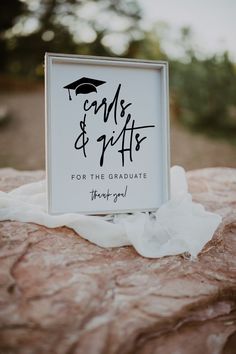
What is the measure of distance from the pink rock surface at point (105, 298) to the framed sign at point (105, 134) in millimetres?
220

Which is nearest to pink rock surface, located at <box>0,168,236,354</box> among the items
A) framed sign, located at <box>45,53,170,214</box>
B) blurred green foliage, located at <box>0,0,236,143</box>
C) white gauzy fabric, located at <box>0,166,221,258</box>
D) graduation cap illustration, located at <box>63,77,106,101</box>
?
white gauzy fabric, located at <box>0,166,221,258</box>

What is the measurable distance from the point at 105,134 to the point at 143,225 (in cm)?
45

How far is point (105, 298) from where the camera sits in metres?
1.15

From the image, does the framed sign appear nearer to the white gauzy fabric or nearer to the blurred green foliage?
the white gauzy fabric

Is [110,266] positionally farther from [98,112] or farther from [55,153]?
[98,112]

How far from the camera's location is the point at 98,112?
163 cm

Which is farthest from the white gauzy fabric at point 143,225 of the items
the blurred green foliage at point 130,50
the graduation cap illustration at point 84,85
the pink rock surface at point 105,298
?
the blurred green foliage at point 130,50

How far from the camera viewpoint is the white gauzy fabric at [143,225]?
1.47 metres

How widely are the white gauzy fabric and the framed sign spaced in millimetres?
61

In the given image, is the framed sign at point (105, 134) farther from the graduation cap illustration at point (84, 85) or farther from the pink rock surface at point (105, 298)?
the pink rock surface at point (105, 298)

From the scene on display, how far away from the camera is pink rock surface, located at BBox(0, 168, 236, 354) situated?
3.40ft

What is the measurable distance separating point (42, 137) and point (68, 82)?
4740 millimetres

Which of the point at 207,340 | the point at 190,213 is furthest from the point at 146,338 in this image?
the point at 190,213

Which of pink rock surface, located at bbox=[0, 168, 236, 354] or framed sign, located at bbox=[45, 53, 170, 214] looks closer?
pink rock surface, located at bbox=[0, 168, 236, 354]
